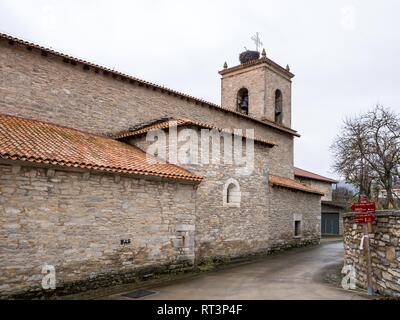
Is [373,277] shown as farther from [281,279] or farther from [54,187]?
[54,187]

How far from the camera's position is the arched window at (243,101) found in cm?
2294

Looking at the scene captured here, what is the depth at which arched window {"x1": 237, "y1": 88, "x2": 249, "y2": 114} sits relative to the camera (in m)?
22.9

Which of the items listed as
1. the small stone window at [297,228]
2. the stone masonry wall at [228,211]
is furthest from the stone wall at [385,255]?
the small stone window at [297,228]

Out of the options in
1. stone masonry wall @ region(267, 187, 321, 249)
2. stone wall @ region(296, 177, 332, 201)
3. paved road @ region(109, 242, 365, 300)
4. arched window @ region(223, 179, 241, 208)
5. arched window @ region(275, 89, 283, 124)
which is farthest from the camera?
stone wall @ region(296, 177, 332, 201)

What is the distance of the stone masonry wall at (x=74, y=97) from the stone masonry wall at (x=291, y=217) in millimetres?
5690

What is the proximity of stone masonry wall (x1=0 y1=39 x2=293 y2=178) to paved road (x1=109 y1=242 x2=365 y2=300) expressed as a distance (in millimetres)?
6894

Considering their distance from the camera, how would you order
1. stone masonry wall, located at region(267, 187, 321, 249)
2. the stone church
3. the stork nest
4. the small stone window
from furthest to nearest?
the stork nest, the small stone window, stone masonry wall, located at region(267, 187, 321, 249), the stone church

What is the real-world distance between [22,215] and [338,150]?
57.4 ft

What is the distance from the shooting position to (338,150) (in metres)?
20.3

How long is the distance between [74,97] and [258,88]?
12719mm

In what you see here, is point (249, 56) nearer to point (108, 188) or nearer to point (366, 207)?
point (108, 188)

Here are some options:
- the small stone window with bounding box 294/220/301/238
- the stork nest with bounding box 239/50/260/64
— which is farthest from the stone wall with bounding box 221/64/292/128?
the small stone window with bounding box 294/220/301/238

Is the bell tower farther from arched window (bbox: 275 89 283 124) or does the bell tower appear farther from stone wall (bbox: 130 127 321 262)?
stone wall (bbox: 130 127 321 262)

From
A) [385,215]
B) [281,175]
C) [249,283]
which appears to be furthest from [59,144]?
[281,175]
